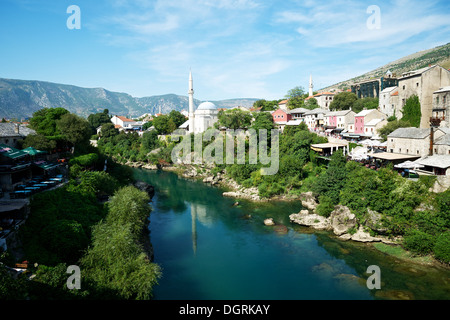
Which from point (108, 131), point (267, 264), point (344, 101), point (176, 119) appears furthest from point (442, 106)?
point (108, 131)

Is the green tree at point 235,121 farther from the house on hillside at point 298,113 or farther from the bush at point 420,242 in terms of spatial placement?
the bush at point 420,242

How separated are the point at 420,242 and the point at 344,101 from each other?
98.5 ft

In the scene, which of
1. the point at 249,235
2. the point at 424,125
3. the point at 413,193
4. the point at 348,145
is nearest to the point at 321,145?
the point at 348,145

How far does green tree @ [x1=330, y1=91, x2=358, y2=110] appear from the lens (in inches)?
1591

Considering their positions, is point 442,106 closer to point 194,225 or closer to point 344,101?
point 344,101

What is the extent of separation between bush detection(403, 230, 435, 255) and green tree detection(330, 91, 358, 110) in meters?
29.1

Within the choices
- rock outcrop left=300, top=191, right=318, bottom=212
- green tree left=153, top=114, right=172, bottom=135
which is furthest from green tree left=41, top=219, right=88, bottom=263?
green tree left=153, top=114, right=172, bottom=135

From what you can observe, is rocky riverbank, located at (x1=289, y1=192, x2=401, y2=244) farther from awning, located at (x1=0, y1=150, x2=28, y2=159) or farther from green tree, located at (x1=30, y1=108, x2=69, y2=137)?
green tree, located at (x1=30, y1=108, x2=69, y2=137)

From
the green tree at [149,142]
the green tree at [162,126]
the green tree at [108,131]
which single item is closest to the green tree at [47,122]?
the green tree at [149,142]

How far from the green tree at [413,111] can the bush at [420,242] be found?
1512 centimetres

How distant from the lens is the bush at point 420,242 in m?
14.3

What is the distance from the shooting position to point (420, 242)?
47.4ft
